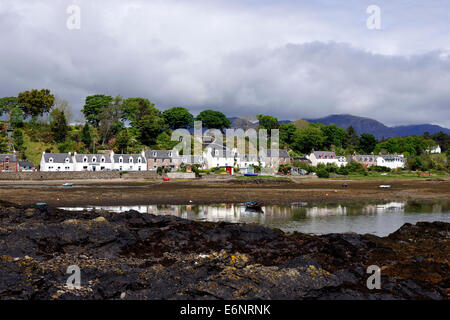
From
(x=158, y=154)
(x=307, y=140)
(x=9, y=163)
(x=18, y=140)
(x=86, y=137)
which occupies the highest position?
(x=307, y=140)

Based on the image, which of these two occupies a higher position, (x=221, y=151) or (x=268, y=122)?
(x=268, y=122)

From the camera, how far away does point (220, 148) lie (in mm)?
93125

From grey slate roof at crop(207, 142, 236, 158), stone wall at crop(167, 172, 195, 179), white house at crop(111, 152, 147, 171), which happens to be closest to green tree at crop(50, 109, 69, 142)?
white house at crop(111, 152, 147, 171)

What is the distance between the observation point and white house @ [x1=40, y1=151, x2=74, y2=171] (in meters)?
75.4

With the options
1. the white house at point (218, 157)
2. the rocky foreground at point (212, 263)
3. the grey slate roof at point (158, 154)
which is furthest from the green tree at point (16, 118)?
the rocky foreground at point (212, 263)

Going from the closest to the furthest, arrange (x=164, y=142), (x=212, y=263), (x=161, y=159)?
(x=212, y=263) → (x=161, y=159) → (x=164, y=142)

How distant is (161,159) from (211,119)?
129 feet

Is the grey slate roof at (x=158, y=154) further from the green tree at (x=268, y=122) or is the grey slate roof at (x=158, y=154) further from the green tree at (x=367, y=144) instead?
the green tree at (x=367, y=144)

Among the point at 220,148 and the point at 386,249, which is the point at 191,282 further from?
the point at 220,148

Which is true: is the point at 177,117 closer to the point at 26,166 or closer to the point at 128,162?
the point at 128,162

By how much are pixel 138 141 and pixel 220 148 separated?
22.5 meters

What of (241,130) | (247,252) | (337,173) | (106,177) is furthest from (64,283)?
(241,130)

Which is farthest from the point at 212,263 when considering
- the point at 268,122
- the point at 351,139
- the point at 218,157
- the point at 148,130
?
the point at 351,139

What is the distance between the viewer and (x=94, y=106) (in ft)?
338
